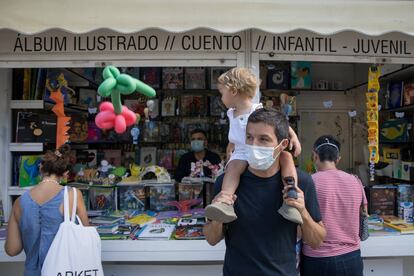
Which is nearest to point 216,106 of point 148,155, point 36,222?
point 148,155

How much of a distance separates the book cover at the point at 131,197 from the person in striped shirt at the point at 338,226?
1722mm

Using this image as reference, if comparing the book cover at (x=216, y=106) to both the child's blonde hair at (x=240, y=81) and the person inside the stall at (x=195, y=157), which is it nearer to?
the person inside the stall at (x=195, y=157)

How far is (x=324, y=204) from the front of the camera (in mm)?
2299

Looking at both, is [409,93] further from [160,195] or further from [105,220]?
[105,220]

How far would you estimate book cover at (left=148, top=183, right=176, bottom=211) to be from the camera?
3.47m

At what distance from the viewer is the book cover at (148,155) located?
4855 mm

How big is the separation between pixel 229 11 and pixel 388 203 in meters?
2.33

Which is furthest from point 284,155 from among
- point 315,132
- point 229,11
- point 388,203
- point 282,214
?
point 315,132

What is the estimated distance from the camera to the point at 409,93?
4.01 m

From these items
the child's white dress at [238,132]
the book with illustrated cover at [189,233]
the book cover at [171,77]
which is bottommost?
the book with illustrated cover at [189,233]

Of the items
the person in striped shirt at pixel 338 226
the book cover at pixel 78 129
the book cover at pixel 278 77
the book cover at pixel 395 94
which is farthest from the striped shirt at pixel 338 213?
the book cover at pixel 78 129

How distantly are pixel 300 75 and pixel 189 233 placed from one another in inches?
116

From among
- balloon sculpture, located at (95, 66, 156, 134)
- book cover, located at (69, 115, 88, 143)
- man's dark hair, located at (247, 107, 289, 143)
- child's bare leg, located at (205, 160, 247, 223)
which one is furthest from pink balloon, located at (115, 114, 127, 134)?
book cover, located at (69, 115, 88, 143)

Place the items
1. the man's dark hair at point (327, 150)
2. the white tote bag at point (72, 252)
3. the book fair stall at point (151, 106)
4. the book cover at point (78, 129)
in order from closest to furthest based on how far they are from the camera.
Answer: the white tote bag at point (72, 252) → the man's dark hair at point (327, 150) → the book fair stall at point (151, 106) → the book cover at point (78, 129)
